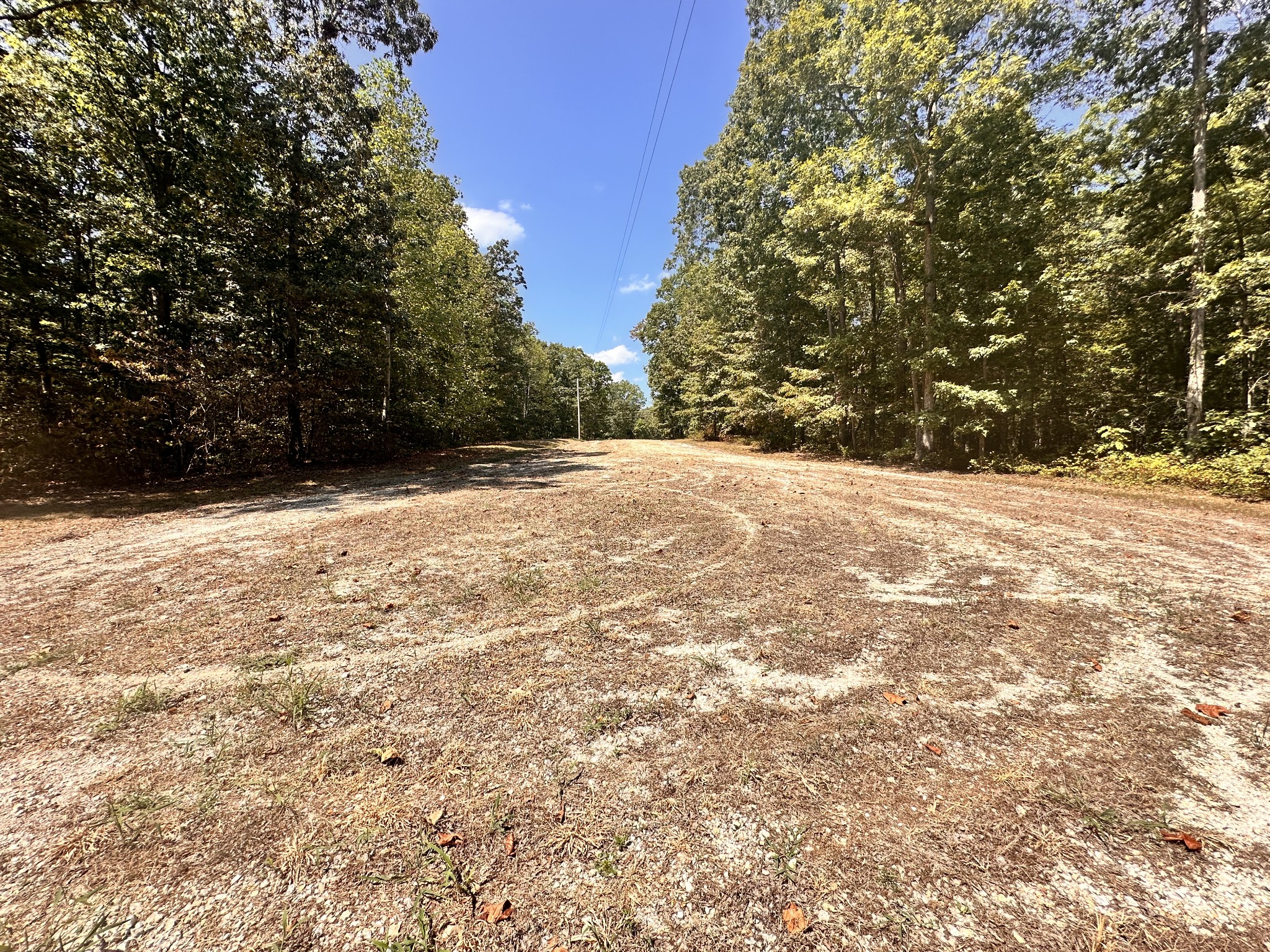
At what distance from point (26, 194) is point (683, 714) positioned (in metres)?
15.6

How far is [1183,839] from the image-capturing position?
1.75 m

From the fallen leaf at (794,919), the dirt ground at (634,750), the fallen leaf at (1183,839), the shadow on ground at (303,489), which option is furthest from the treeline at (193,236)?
the fallen leaf at (1183,839)

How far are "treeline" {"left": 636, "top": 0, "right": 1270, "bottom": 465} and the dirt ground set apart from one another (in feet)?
29.1

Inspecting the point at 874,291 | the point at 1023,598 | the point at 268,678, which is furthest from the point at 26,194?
the point at 874,291

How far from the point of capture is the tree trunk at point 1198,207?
9.41 m

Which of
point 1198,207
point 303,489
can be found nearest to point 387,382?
point 303,489

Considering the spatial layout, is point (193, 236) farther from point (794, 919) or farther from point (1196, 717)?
point (1196, 717)

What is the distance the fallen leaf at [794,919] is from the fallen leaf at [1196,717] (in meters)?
2.81

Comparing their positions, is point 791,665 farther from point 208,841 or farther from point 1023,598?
point 208,841

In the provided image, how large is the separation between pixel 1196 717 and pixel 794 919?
2890 mm

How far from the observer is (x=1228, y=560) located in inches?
190

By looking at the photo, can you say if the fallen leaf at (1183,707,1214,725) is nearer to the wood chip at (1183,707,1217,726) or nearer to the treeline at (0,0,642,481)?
the wood chip at (1183,707,1217,726)

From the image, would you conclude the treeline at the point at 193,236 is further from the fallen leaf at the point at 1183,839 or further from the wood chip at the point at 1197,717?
the wood chip at the point at 1197,717

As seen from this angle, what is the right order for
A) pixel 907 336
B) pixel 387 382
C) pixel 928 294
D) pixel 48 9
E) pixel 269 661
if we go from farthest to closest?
pixel 387 382, pixel 907 336, pixel 928 294, pixel 48 9, pixel 269 661
